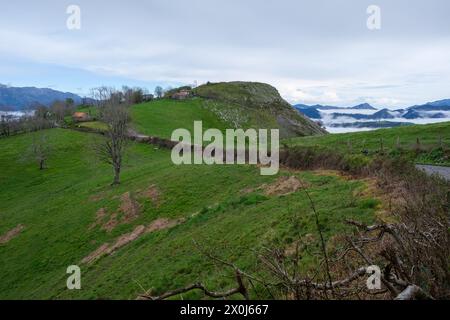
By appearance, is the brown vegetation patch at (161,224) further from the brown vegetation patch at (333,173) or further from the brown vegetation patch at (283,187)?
the brown vegetation patch at (333,173)

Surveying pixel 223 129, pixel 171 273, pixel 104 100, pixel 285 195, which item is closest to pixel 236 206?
pixel 285 195

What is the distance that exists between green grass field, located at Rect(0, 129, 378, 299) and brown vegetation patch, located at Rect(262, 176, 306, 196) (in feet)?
2.30

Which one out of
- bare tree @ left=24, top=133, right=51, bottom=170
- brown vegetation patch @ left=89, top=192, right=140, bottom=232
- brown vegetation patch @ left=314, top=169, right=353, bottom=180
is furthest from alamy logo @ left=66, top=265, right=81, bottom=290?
bare tree @ left=24, top=133, right=51, bottom=170

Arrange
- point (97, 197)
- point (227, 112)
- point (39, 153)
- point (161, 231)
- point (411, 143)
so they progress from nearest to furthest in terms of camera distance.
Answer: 1. point (161, 231)
2. point (411, 143)
3. point (97, 197)
4. point (39, 153)
5. point (227, 112)

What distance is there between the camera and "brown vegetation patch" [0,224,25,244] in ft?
110

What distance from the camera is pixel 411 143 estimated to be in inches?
1254

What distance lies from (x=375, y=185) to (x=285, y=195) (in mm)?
5534

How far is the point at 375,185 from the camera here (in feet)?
59.2

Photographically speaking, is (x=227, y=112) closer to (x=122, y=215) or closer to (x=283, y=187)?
(x=122, y=215)

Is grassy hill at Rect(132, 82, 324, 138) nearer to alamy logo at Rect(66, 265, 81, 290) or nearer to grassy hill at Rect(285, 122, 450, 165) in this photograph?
grassy hill at Rect(285, 122, 450, 165)

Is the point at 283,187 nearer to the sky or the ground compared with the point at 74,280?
nearer to the sky

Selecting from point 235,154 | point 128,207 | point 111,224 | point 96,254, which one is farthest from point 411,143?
point 96,254

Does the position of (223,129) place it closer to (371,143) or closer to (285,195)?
(371,143)

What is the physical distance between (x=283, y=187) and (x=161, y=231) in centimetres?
839
